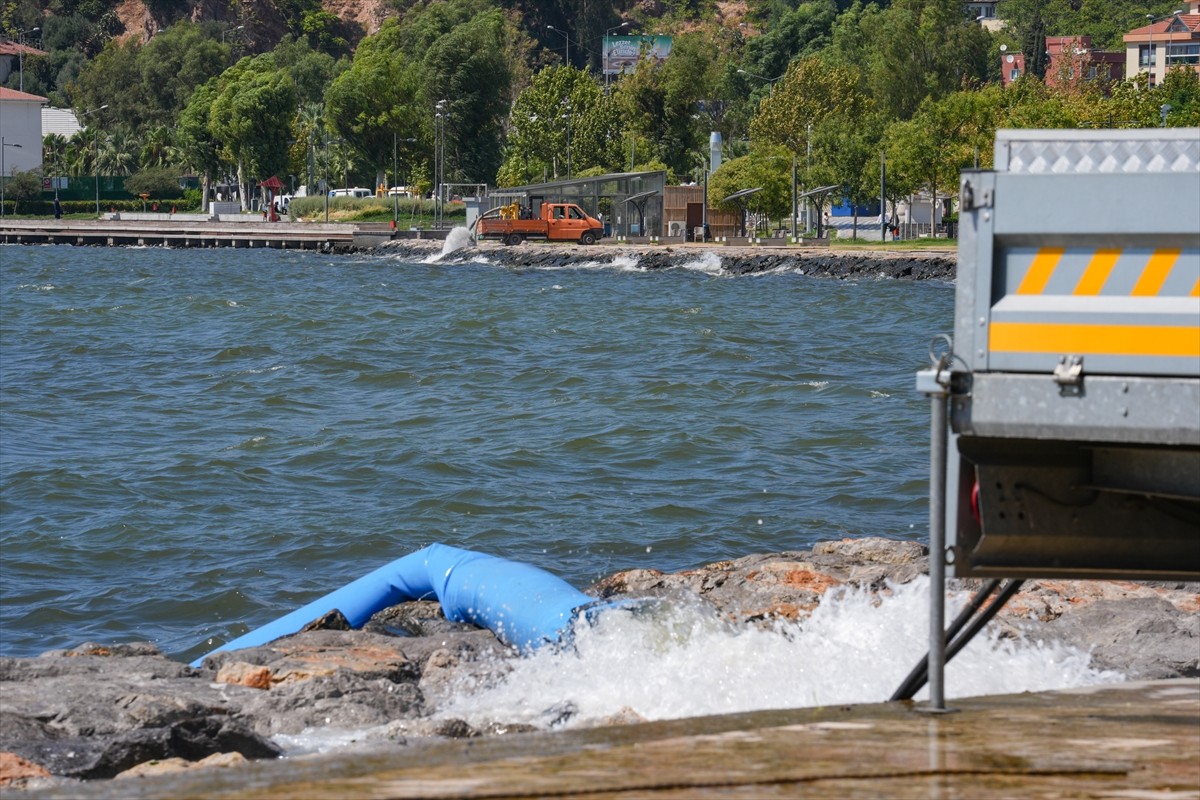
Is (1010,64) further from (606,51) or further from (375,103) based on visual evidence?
(375,103)

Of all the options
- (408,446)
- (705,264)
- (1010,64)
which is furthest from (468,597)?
(1010,64)

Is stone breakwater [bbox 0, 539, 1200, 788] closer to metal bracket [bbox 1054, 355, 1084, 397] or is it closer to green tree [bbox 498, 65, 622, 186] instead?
metal bracket [bbox 1054, 355, 1084, 397]

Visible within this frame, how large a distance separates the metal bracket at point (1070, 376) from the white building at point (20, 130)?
120m

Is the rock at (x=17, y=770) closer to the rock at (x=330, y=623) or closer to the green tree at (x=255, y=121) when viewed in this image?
the rock at (x=330, y=623)

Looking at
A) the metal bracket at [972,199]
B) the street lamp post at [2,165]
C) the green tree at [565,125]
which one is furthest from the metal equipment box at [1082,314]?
the street lamp post at [2,165]

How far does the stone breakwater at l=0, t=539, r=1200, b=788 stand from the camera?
659 cm

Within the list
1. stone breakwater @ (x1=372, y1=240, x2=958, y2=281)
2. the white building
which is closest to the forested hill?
the white building

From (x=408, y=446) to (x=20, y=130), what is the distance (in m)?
109

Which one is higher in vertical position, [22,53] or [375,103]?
[22,53]

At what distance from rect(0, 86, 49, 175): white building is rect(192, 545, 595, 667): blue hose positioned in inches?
4463

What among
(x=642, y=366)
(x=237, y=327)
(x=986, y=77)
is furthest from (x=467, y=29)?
(x=642, y=366)

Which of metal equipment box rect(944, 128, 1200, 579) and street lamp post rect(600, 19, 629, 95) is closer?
metal equipment box rect(944, 128, 1200, 579)

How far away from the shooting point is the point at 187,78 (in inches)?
5468

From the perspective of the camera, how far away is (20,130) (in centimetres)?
11856
